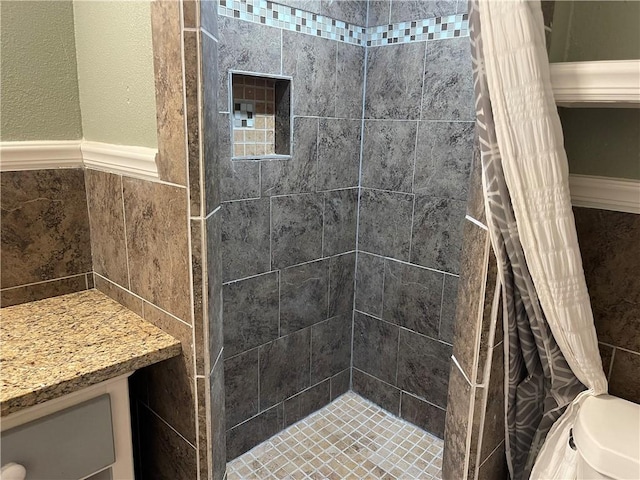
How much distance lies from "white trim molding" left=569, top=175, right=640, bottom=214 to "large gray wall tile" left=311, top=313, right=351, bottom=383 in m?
1.41

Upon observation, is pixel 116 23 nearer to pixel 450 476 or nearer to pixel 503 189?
pixel 503 189

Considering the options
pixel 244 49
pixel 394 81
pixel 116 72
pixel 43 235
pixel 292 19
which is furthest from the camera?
pixel 394 81

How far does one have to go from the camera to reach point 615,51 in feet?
3.35

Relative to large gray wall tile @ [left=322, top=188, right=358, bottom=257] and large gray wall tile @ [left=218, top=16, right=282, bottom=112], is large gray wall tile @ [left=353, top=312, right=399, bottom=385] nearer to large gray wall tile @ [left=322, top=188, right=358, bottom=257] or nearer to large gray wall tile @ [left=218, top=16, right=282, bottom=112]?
large gray wall tile @ [left=322, top=188, right=358, bottom=257]

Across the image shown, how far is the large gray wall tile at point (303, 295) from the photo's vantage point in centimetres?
211

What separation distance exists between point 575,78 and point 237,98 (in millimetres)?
1262

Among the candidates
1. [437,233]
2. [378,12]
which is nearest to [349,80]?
[378,12]

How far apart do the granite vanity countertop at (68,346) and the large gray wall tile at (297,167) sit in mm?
838

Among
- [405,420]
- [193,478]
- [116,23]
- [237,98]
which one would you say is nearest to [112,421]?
[193,478]

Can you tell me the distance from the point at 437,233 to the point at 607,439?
3.80 feet

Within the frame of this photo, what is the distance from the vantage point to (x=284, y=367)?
86.0 inches

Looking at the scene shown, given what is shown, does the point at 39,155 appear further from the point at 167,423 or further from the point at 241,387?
the point at 241,387

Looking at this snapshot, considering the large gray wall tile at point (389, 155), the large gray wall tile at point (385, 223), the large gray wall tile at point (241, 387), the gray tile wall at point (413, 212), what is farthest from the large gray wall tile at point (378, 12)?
the large gray wall tile at point (241, 387)

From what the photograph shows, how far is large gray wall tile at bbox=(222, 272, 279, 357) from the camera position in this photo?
1.92 meters
